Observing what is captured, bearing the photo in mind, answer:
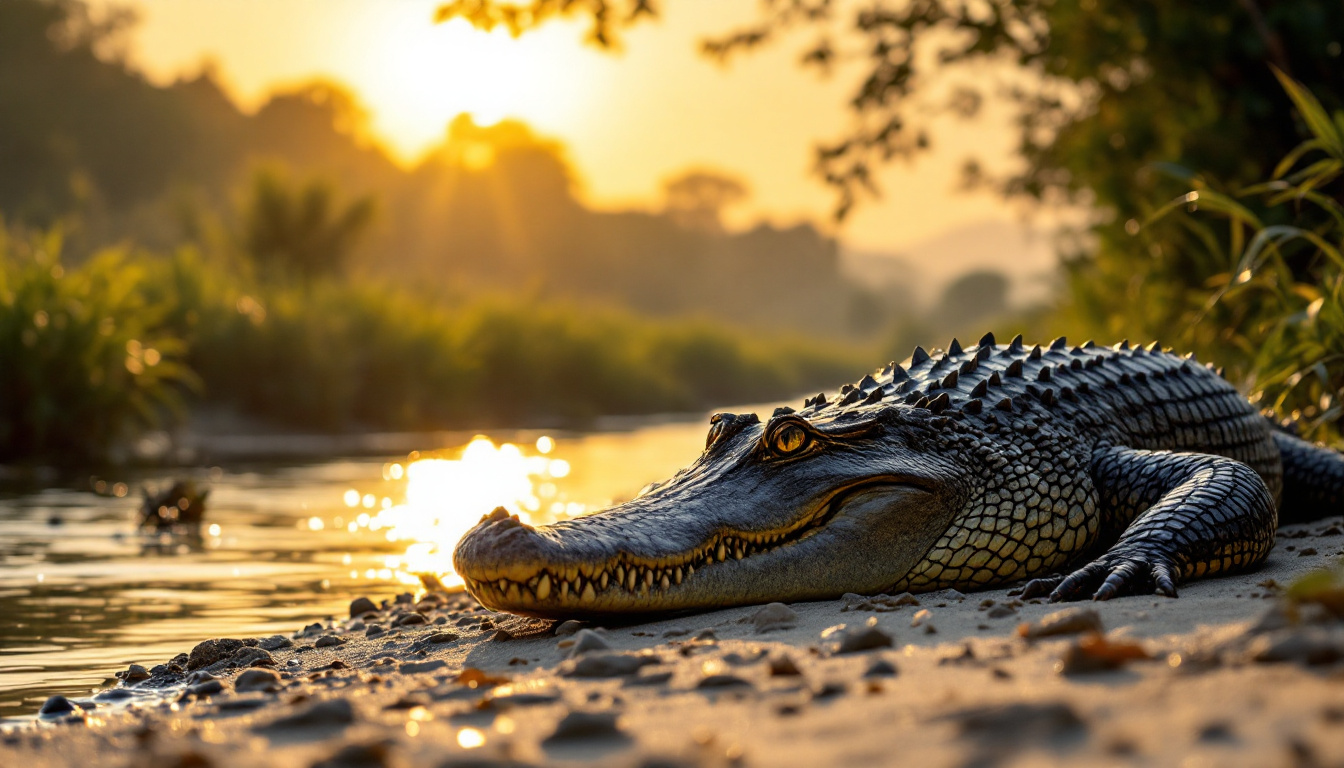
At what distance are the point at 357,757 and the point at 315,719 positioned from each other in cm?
35

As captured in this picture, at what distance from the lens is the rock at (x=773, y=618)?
303 centimetres

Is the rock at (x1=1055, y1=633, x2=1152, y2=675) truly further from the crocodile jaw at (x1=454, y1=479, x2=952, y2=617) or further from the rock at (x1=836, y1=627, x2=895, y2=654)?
the crocodile jaw at (x1=454, y1=479, x2=952, y2=617)

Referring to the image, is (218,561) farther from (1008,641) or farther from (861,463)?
(1008,641)

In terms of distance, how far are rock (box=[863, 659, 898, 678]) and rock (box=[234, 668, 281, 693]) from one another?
133 cm

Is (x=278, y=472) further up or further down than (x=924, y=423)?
further up

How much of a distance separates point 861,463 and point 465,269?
182 ft

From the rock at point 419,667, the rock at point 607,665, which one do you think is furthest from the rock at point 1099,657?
the rock at point 419,667

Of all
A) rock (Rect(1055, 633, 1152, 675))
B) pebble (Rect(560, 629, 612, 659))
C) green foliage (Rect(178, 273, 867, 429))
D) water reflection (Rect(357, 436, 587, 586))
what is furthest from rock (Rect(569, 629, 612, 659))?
green foliage (Rect(178, 273, 867, 429))

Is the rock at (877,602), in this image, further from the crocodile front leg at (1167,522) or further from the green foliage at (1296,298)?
the green foliage at (1296,298)

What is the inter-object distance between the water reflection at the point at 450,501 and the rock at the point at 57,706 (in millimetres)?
1531

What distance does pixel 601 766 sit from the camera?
181 centimetres

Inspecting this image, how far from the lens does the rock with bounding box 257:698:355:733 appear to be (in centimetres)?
222

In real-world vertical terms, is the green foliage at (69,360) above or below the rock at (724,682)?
above

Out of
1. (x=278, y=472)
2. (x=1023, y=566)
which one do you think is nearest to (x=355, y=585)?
(x=1023, y=566)
